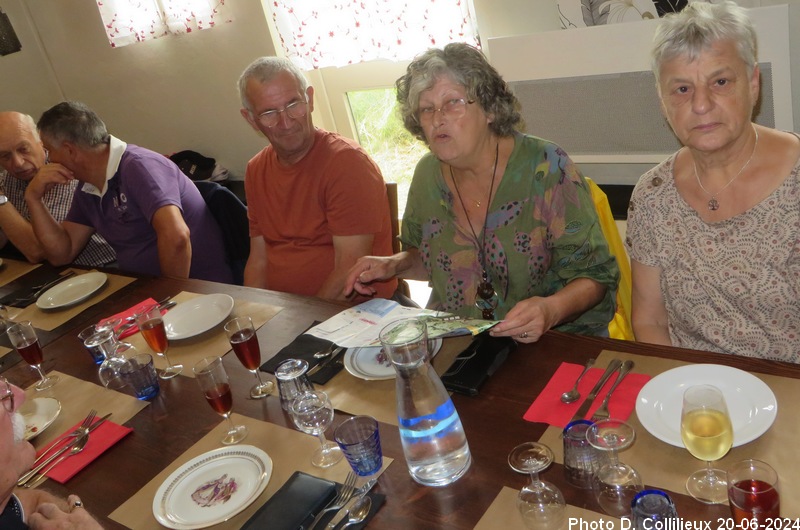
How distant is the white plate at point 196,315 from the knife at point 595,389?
1.05 m

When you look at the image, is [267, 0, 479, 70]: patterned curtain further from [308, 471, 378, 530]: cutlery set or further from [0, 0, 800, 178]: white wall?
Result: [308, 471, 378, 530]: cutlery set

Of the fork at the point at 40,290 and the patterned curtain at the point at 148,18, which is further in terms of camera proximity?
the patterned curtain at the point at 148,18

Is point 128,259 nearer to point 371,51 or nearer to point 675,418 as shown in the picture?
point 371,51

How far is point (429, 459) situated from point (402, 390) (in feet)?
0.40

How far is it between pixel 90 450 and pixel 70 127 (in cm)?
160

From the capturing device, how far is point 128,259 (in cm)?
291

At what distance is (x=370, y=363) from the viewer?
5.03ft

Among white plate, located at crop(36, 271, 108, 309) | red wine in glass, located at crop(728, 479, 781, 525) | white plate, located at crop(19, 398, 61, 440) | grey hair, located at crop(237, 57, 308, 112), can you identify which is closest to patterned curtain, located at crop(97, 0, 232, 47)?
grey hair, located at crop(237, 57, 308, 112)

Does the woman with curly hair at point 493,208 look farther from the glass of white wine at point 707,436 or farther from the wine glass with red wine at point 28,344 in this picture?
the wine glass with red wine at point 28,344

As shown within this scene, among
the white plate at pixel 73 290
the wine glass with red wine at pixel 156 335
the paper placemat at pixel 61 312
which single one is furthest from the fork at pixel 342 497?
the white plate at pixel 73 290

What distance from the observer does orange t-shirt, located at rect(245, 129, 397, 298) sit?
2320 millimetres

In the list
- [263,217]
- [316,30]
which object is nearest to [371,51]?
[316,30]

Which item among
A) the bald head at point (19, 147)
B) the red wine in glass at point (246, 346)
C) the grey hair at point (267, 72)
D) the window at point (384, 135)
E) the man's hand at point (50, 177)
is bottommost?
the window at point (384, 135)

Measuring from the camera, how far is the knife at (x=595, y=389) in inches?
47.3
